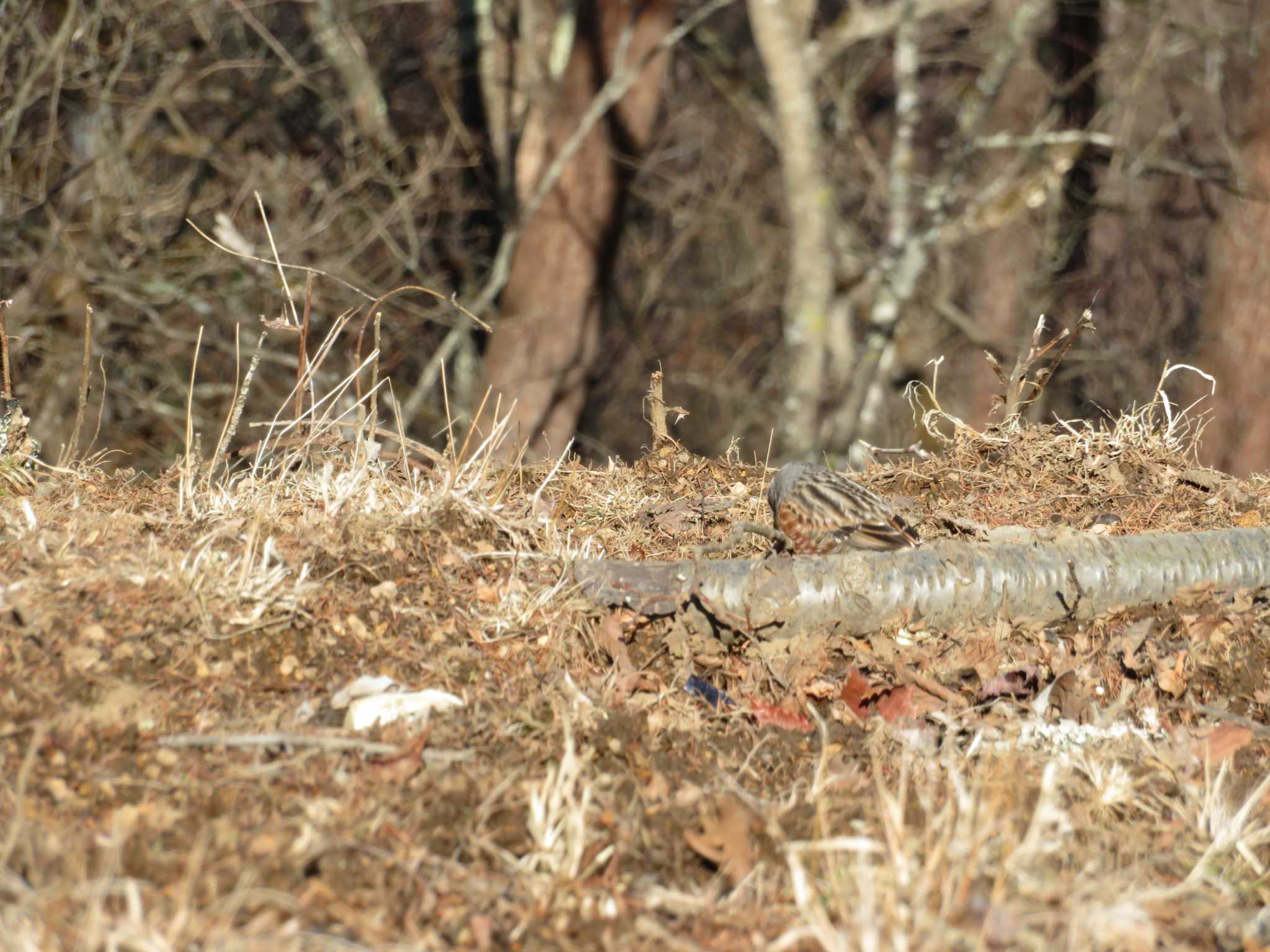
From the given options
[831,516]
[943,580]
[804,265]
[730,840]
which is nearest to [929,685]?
[943,580]

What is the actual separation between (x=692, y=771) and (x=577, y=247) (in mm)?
8403

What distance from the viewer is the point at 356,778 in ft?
8.48

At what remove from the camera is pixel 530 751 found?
2754 millimetres

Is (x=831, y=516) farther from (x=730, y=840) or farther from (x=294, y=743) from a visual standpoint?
(x=294, y=743)

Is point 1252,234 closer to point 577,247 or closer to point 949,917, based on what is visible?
point 577,247

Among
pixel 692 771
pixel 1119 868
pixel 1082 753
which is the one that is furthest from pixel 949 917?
pixel 1082 753

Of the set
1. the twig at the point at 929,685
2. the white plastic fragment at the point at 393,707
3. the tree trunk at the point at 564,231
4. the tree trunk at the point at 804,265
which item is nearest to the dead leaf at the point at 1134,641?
the twig at the point at 929,685

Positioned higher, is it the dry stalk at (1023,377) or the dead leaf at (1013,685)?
the dry stalk at (1023,377)

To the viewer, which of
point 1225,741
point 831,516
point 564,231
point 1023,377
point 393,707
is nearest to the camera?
point 393,707

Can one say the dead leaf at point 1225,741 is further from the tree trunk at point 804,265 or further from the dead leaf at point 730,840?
the tree trunk at point 804,265

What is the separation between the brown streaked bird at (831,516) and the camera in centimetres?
395

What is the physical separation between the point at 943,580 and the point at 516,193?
8.09m

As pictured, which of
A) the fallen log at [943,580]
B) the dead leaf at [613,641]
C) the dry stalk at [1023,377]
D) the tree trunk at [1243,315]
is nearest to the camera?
the dead leaf at [613,641]

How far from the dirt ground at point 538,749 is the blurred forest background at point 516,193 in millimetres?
3745
